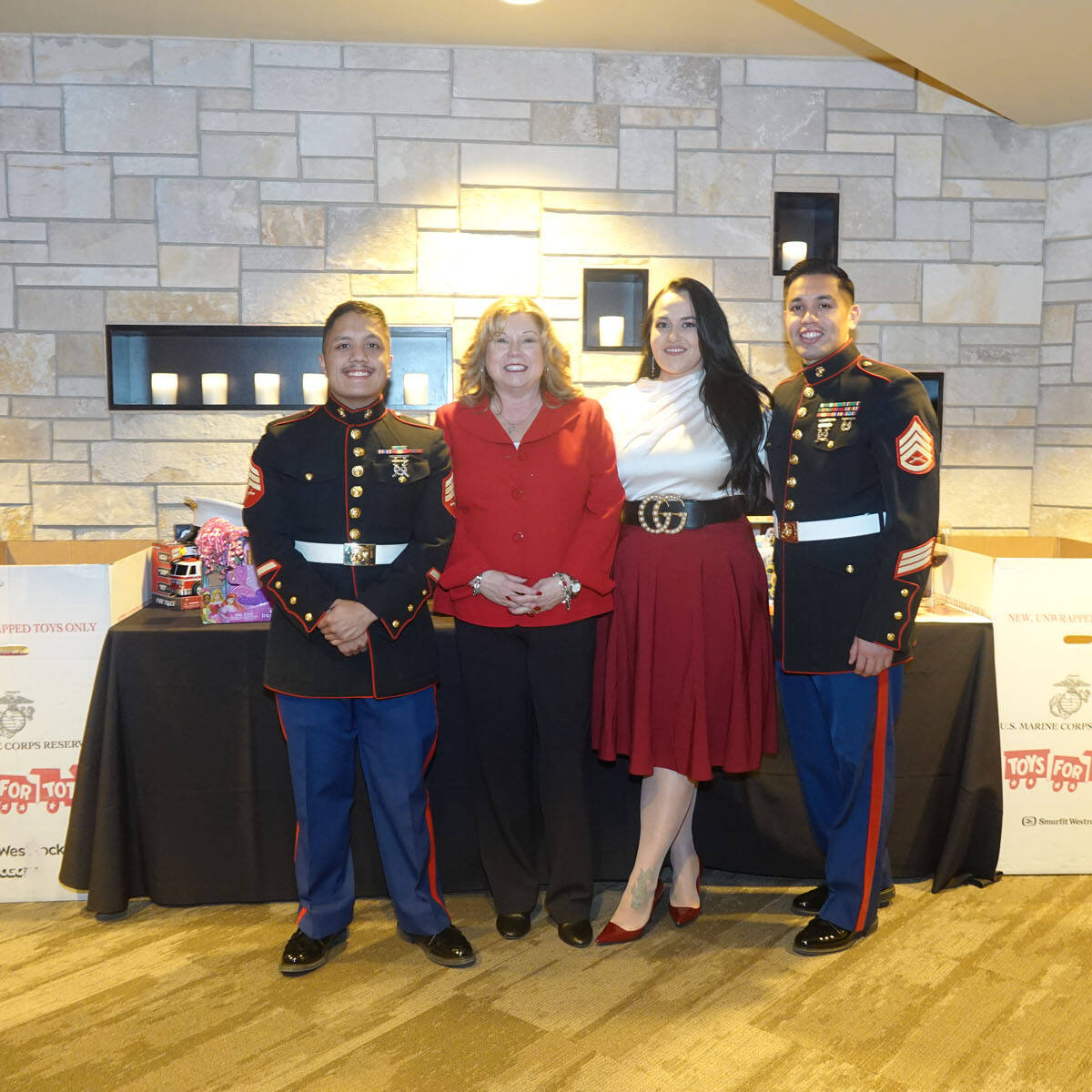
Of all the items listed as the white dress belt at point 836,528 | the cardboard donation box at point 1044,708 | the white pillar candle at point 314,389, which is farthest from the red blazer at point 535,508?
the white pillar candle at point 314,389

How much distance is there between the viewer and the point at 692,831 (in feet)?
8.69

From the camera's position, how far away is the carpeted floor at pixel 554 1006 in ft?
6.07

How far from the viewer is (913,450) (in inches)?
83.2

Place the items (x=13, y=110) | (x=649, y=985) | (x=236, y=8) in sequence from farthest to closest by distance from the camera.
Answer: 1. (x=13, y=110)
2. (x=236, y=8)
3. (x=649, y=985)

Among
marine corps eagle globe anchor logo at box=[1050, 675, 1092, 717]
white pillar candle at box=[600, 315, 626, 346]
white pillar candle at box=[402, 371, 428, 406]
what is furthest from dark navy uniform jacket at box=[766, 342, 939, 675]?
white pillar candle at box=[402, 371, 428, 406]

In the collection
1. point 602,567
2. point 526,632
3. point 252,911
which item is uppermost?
point 602,567

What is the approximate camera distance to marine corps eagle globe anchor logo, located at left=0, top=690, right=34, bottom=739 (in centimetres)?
255

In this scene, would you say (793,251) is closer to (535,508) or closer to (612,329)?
(612,329)

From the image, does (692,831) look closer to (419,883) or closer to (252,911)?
(419,883)

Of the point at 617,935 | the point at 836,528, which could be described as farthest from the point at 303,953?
the point at 836,528

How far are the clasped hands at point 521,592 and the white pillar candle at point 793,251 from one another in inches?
70.4

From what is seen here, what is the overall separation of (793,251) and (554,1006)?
250cm

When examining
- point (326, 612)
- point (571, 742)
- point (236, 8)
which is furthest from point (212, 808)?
point (236, 8)

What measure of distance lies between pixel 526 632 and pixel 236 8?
2.13m
